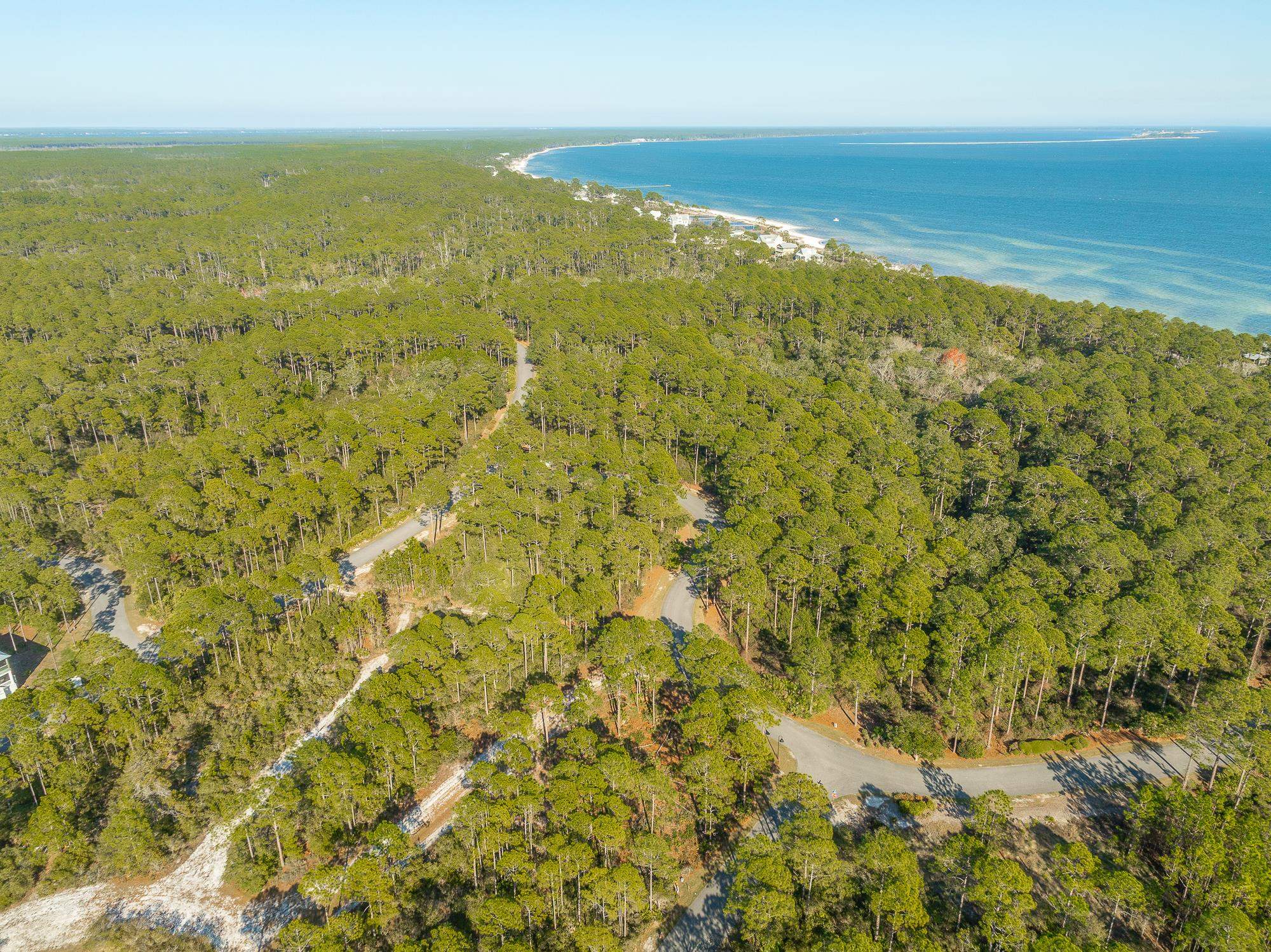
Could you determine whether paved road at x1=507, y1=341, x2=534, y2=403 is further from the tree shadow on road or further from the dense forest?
the tree shadow on road

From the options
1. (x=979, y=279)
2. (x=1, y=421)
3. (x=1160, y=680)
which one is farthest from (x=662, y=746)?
Answer: (x=979, y=279)

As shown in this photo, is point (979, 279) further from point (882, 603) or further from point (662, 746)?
point (662, 746)

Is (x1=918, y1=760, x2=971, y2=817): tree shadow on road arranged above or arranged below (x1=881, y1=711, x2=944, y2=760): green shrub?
below

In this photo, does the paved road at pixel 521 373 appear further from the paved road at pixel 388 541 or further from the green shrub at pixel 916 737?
the green shrub at pixel 916 737

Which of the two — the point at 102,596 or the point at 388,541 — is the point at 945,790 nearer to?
the point at 388,541

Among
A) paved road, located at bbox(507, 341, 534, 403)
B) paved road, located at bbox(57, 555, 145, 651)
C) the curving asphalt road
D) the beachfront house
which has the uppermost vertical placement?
paved road, located at bbox(507, 341, 534, 403)

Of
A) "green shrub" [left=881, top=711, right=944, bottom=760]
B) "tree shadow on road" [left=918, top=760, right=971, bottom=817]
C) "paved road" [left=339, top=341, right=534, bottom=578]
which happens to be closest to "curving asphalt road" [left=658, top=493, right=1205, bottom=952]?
"tree shadow on road" [left=918, top=760, right=971, bottom=817]

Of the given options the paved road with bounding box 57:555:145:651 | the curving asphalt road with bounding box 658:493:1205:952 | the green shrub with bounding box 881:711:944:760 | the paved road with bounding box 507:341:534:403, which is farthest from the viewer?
the paved road with bounding box 507:341:534:403
